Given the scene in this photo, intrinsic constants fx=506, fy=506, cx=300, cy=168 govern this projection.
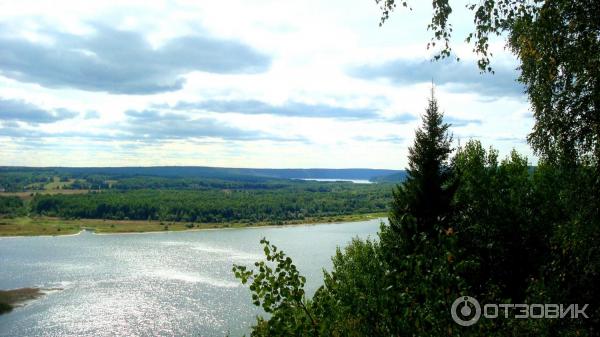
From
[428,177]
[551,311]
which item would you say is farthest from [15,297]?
[551,311]

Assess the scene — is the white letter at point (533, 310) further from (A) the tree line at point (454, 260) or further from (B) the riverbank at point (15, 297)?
(B) the riverbank at point (15, 297)

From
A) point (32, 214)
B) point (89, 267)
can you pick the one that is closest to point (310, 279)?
point (89, 267)

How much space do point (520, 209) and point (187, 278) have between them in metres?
52.7

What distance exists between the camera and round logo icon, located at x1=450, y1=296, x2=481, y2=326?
605 cm

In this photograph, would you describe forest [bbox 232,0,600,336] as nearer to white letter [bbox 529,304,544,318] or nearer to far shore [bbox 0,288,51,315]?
white letter [bbox 529,304,544,318]

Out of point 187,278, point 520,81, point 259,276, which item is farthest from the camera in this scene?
point 187,278

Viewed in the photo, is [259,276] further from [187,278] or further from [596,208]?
[187,278]

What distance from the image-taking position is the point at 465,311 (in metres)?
6.26

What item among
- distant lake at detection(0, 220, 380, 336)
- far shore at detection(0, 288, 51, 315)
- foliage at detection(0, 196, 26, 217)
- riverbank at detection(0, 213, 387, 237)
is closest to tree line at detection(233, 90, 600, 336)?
distant lake at detection(0, 220, 380, 336)

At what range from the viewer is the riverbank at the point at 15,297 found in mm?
54559

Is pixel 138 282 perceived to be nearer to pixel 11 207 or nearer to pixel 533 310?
pixel 533 310

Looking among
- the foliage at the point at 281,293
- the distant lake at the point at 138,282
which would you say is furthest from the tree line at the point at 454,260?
the distant lake at the point at 138,282

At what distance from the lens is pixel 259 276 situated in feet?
19.8

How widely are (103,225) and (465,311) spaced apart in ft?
516
